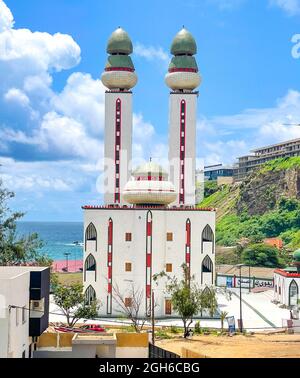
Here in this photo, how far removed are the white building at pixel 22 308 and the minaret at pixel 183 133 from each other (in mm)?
21161

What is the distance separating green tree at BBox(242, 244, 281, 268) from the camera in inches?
3000

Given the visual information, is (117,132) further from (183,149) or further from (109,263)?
(109,263)

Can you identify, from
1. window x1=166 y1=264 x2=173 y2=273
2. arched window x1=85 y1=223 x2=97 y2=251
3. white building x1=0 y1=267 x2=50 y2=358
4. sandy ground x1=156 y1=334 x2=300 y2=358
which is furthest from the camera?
arched window x1=85 y1=223 x2=97 y2=251

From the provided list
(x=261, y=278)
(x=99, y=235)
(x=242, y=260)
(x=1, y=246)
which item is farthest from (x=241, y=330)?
(x=242, y=260)

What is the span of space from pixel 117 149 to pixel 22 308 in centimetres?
2492

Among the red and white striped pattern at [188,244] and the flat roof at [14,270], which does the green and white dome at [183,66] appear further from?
the flat roof at [14,270]

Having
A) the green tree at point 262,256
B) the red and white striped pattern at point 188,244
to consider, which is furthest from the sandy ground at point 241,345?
the green tree at point 262,256

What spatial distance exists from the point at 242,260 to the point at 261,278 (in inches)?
609

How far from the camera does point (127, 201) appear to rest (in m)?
44.2

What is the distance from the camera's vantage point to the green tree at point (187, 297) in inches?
1430

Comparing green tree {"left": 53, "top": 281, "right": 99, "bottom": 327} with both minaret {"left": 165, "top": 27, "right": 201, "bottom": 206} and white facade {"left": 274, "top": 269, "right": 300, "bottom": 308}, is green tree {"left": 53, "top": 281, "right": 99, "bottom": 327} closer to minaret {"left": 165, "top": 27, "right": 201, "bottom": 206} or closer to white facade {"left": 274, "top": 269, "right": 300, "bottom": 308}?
minaret {"left": 165, "top": 27, "right": 201, "bottom": 206}

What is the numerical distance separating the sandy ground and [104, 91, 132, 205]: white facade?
51.2ft

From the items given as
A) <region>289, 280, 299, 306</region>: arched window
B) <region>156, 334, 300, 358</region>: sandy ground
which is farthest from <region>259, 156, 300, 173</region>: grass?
<region>156, 334, 300, 358</region>: sandy ground

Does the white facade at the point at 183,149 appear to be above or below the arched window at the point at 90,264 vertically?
above
